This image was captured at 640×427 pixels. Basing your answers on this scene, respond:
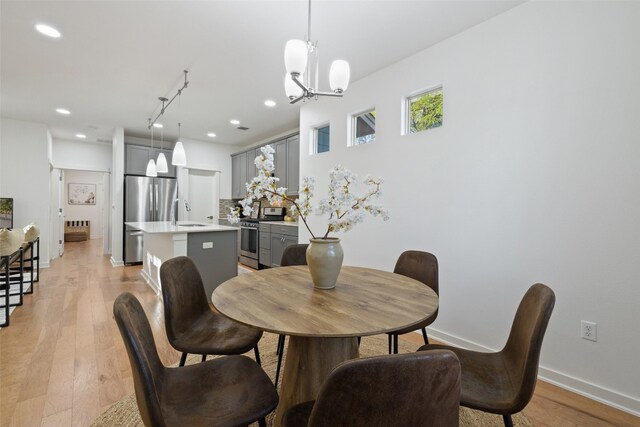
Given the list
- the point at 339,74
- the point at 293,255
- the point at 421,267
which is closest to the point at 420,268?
the point at 421,267

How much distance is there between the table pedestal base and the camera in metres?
1.32

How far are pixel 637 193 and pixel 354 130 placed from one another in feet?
8.19

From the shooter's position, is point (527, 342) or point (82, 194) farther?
point (82, 194)

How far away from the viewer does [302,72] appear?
165cm

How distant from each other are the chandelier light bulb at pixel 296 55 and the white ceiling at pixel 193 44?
84 centimetres

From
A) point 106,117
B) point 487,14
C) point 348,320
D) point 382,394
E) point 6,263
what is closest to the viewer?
point 382,394

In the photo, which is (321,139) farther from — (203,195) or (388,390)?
(203,195)

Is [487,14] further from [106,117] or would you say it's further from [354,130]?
[106,117]

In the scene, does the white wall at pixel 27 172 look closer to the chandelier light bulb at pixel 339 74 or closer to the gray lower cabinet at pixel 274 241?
the gray lower cabinet at pixel 274 241

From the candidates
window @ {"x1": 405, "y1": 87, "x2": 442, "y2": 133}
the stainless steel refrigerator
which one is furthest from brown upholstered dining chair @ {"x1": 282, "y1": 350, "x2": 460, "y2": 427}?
the stainless steel refrigerator

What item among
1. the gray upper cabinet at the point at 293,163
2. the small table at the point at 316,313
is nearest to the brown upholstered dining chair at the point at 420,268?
the small table at the point at 316,313

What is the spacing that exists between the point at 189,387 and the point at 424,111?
2.80 meters

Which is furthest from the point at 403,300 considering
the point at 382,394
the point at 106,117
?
the point at 106,117

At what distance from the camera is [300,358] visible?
4.40ft
